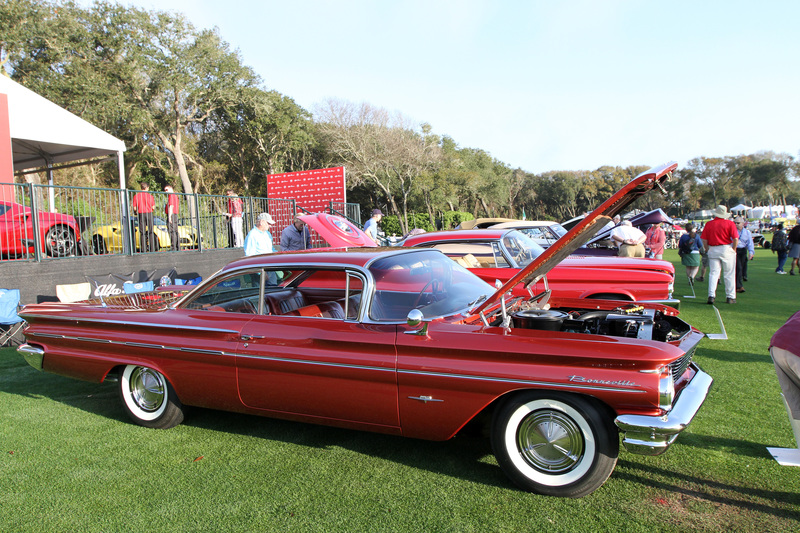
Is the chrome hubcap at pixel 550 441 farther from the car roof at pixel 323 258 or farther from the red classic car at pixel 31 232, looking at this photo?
the red classic car at pixel 31 232

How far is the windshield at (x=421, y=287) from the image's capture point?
130 inches

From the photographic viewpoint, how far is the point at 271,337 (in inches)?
134

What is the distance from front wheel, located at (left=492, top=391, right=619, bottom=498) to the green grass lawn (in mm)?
101

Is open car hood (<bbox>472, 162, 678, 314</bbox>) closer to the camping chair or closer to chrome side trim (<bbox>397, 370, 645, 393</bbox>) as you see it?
chrome side trim (<bbox>397, 370, 645, 393</bbox>)

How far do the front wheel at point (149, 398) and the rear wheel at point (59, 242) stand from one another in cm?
579

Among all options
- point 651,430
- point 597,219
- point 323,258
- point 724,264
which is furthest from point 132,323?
point 724,264

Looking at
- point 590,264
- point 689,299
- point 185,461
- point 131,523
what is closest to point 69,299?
point 185,461

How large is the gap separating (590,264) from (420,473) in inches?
167

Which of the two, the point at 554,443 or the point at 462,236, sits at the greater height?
the point at 462,236

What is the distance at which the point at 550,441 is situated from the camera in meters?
2.74

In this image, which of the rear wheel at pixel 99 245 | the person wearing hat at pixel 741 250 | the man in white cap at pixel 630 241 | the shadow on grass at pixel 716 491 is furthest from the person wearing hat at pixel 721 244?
the rear wheel at pixel 99 245

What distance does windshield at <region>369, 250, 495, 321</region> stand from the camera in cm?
331

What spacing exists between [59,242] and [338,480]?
7967 millimetres

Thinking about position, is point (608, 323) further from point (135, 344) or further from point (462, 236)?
point (135, 344)
